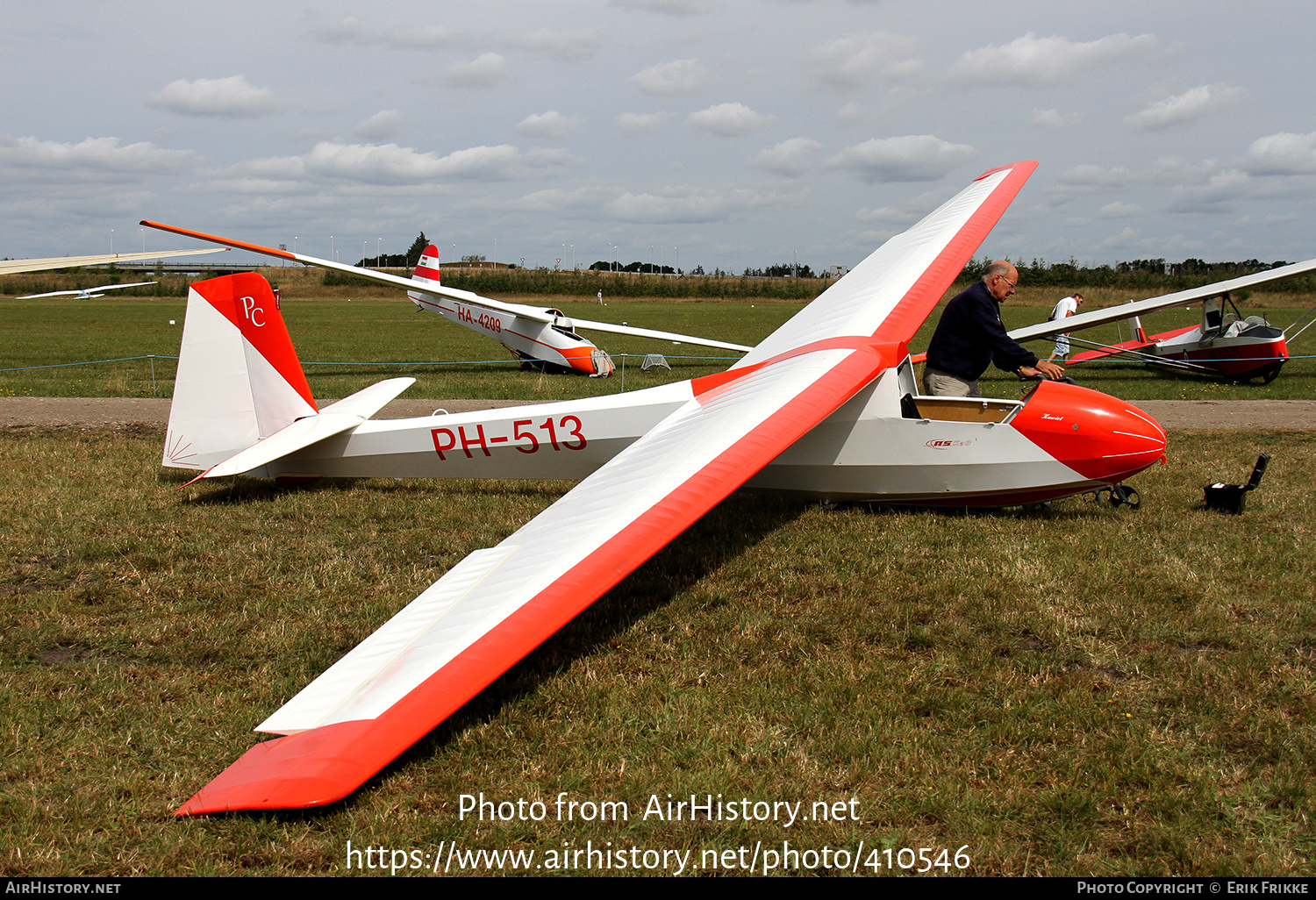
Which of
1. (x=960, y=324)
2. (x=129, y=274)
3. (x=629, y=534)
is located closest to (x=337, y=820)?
(x=629, y=534)

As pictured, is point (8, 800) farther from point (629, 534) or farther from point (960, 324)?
point (960, 324)

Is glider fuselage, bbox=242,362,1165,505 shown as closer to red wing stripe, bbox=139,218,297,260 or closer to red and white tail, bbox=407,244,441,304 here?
red wing stripe, bbox=139,218,297,260

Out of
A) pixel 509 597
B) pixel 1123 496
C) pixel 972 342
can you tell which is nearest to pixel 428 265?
pixel 972 342

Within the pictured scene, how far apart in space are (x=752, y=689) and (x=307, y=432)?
495 centimetres

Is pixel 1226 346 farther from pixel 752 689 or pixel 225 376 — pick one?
pixel 225 376

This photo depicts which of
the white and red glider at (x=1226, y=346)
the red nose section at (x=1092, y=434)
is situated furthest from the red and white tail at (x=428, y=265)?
the red nose section at (x=1092, y=434)

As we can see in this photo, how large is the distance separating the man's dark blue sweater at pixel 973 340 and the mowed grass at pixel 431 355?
6402 millimetres

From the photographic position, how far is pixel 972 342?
6.99 m

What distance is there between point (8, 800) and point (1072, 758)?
404 cm

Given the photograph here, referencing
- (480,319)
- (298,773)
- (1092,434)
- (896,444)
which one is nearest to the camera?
(298,773)

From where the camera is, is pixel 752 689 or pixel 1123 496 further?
pixel 1123 496

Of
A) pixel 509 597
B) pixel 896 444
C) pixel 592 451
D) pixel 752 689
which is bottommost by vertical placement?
pixel 752 689

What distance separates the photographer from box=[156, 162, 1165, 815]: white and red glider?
279 centimetres
